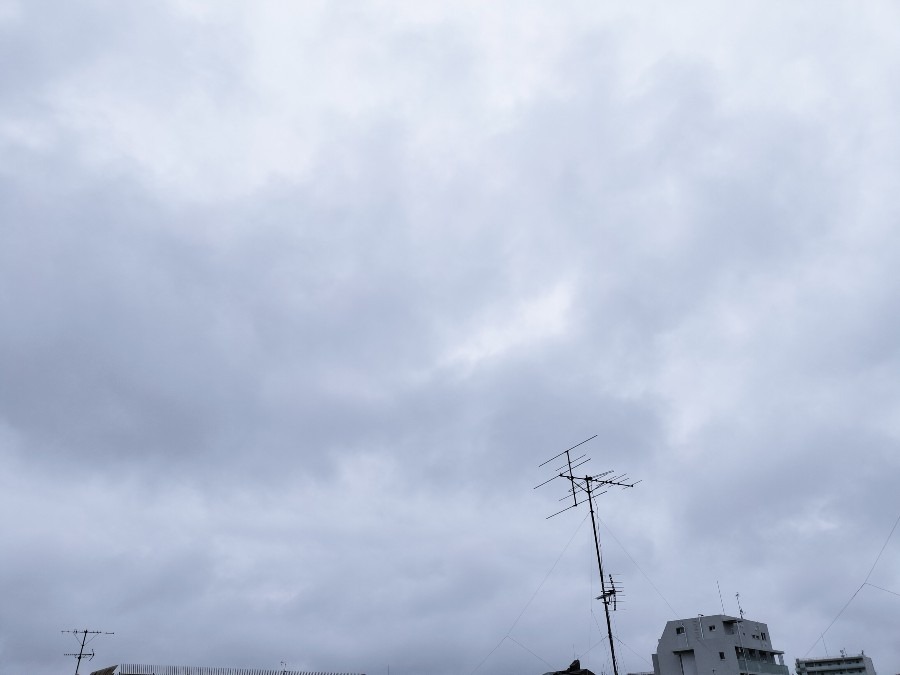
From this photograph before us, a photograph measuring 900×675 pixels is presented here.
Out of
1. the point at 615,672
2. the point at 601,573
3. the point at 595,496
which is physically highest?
the point at 595,496

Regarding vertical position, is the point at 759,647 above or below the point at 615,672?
above

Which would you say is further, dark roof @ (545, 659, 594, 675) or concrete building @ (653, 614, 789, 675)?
concrete building @ (653, 614, 789, 675)

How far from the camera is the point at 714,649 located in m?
107

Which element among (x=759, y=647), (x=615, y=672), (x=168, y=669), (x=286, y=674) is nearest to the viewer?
(x=615, y=672)

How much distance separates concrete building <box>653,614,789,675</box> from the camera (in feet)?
348

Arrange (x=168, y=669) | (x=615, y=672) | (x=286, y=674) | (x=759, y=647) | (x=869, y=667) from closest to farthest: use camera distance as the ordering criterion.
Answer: (x=615, y=672), (x=168, y=669), (x=286, y=674), (x=759, y=647), (x=869, y=667)

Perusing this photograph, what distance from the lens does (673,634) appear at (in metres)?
112

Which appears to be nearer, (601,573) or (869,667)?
(601,573)

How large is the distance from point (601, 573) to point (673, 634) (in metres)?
78.5

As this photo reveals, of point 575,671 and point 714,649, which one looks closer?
point 575,671

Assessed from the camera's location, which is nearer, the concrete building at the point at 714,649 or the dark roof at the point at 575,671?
the dark roof at the point at 575,671

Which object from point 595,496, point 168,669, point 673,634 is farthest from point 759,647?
point 168,669

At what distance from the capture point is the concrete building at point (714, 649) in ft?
348

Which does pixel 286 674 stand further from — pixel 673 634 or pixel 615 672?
pixel 673 634
